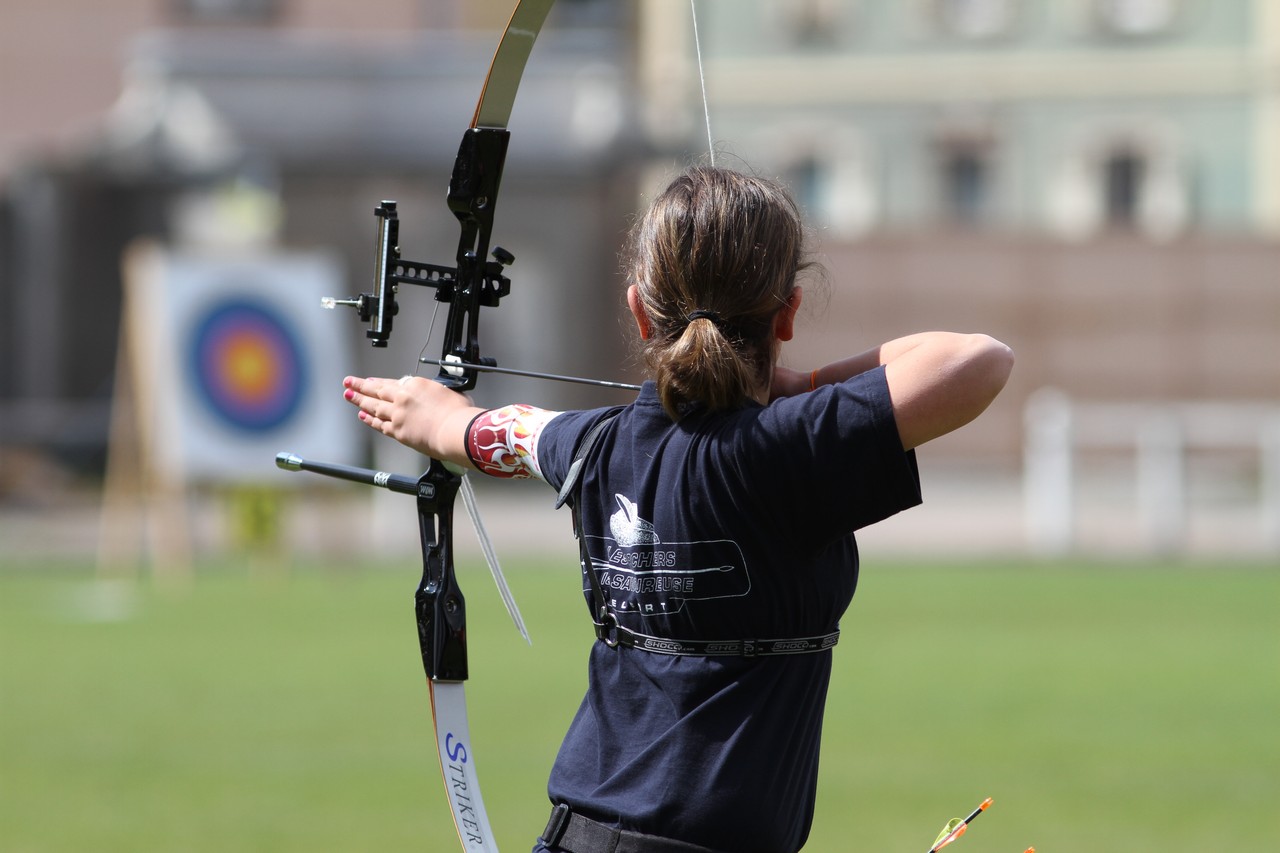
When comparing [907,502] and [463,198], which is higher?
[463,198]

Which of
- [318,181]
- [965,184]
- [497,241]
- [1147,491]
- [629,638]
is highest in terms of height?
[965,184]

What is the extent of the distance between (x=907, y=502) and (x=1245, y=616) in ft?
24.1

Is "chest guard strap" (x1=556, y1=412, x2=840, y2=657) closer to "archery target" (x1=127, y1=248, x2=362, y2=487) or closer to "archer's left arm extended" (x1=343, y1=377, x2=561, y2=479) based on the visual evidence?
"archer's left arm extended" (x1=343, y1=377, x2=561, y2=479)

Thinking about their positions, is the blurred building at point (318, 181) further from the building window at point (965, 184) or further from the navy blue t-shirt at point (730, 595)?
the navy blue t-shirt at point (730, 595)

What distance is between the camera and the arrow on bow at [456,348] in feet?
7.62

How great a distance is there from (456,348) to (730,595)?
0.61m

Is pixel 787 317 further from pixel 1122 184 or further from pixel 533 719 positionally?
pixel 1122 184

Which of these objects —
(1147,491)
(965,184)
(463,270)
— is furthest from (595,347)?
(463,270)

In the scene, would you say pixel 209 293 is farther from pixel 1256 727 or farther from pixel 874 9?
pixel 874 9

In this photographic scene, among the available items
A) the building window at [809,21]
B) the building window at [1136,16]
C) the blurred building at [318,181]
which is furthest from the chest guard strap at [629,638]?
the building window at [1136,16]

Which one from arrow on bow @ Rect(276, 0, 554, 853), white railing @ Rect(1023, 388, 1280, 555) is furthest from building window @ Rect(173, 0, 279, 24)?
arrow on bow @ Rect(276, 0, 554, 853)

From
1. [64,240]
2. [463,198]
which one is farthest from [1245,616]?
[64,240]

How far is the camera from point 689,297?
1920 mm

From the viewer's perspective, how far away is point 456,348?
2.33 metres
